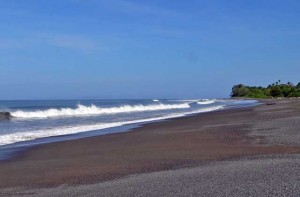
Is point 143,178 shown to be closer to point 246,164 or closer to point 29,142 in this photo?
point 246,164

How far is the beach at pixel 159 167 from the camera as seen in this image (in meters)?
8.11

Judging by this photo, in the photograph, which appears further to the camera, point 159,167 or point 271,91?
point 271,91

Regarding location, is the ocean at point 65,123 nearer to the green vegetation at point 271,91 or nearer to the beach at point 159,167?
the beach at point 159,167

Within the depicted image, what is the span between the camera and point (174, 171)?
10141 mm

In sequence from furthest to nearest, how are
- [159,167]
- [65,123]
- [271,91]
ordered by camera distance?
[271,91] → [65,123] → [159,167]

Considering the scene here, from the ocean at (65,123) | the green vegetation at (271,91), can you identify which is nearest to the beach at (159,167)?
the ocean at (65,123)

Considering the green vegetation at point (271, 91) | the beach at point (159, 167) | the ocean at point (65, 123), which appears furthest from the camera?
the green vegetation at point (271, 91)

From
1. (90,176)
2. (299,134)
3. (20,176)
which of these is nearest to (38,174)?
(20,176)

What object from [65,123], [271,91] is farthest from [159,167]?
[271,91]

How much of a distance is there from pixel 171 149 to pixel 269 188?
24.3 ft

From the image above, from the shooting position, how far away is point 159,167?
437 inches

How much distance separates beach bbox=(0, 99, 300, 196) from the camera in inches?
319

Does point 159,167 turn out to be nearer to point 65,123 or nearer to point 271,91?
point 65,123

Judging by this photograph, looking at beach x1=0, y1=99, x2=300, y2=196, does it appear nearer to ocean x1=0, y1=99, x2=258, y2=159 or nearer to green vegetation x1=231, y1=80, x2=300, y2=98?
ocean x1=0, y1=99, x2=258, y2=159
